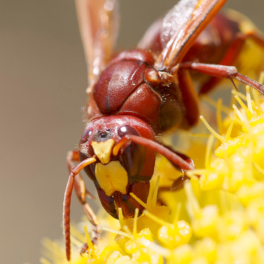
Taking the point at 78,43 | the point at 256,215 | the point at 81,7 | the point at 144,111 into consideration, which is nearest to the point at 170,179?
the point at 144,111

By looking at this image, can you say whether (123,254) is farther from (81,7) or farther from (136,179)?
(81,7)

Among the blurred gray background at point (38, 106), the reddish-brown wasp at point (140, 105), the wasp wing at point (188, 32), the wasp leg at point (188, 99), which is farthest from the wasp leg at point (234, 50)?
the blurred gray background at point (38, 106)

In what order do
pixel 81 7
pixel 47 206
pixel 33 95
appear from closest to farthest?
1. pixel 81 7
2. pixel 47 206
3. pixel 33 95

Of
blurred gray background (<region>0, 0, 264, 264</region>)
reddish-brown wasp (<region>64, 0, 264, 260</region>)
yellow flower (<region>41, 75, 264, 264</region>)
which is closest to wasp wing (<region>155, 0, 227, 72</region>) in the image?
reddish-brown wasp (<region>64, 0, 264, 260</region>)

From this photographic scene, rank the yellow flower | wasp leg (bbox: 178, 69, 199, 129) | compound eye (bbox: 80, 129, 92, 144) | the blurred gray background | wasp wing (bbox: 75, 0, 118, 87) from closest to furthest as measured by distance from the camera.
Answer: the yellow flower
compound eye (bbox: 80, 129, 92, 144)
wasp leg (bbox: 178, 69, 199, 129)
wasp wing (bbox: 75, 0, 118, 87)
the blurred gray background

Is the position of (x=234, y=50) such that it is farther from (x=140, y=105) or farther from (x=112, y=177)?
(x=112, y=177)

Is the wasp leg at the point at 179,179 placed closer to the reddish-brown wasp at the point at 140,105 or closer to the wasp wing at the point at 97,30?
the reddish-brown wasp at the point at 140,105

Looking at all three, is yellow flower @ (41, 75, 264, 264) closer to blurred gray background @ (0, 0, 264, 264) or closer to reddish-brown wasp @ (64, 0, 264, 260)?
reddish-brown wasp @ (64, 0, 264, 260)
